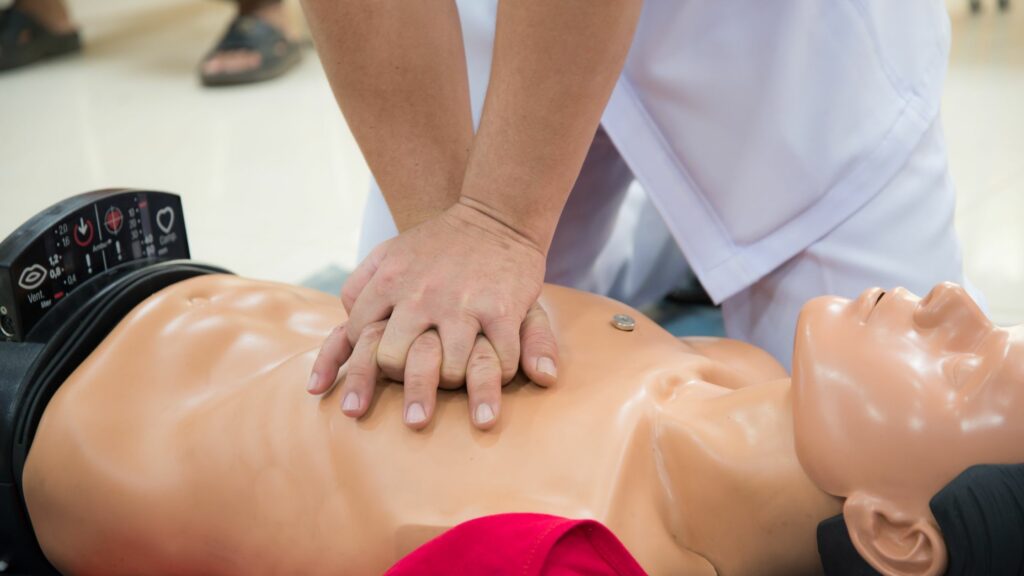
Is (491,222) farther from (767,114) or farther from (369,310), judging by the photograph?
(767,114)

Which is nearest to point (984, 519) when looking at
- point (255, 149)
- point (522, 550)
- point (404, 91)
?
point (522, 550)

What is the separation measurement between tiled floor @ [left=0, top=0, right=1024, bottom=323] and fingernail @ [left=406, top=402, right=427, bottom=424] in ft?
3.92

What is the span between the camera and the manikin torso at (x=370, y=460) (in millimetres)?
943

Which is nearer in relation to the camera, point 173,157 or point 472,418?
point 472,418

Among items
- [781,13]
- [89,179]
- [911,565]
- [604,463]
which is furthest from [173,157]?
[911,565]

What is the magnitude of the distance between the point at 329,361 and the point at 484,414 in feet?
0.57

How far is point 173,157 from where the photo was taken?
2.82 m

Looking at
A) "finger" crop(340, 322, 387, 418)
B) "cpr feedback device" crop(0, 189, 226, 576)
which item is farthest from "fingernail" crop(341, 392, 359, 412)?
"cpr feedback device" crop(0, 189, 226, 576)

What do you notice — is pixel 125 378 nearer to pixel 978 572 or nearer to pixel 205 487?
pixel 205 487

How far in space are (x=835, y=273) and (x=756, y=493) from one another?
499 mm

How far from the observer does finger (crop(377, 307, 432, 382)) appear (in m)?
1.00

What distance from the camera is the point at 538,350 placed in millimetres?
1029

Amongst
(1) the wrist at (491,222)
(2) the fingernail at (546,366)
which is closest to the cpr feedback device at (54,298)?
(1) the wrist at (491,222)

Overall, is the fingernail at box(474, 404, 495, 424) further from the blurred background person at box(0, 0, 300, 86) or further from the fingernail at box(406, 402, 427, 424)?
the blurred background person at box(0, 0, 300, 86)
